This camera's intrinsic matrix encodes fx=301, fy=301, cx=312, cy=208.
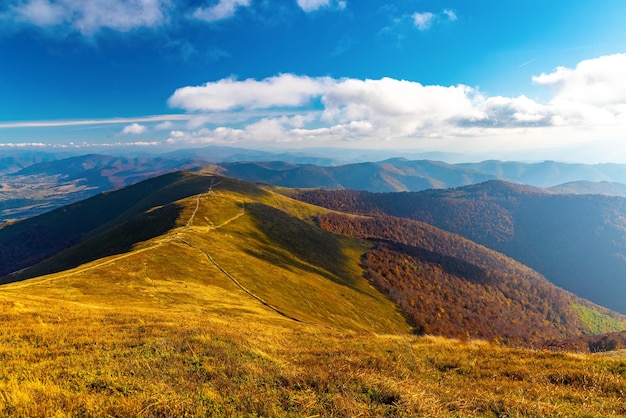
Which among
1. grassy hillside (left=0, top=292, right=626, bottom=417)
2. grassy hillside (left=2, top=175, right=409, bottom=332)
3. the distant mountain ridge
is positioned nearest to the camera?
grassy hillside (left=0, top=292, right=626, bottom=417)

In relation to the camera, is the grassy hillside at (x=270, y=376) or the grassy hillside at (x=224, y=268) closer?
the grassy hillside at (x=270, y=376)

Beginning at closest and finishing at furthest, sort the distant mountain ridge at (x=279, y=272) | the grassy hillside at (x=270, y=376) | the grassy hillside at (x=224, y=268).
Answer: the grassy hillside at (x=270, y=376) → the grassy hillside at (x=224, y=268) → the distant mountain ridge at (x=279, y=272)

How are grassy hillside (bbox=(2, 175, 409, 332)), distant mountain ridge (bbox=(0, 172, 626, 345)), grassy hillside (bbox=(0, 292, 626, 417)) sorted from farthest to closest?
1. distant mountain ridge (bbox=(0, 172, 626, 345))
2. grassy hillside (bbox=(2, 175, 409, 332))
3. grassy hillside (bbox=(0, 292, 626, 417))

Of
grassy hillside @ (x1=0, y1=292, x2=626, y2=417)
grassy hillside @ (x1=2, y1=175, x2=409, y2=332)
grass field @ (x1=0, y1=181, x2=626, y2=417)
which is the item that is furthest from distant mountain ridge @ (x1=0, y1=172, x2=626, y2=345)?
grassy hillside @ (x1=0, y1=292, x2=626, y2=417)

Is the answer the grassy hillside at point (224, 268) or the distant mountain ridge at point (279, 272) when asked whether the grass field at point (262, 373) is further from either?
the distant mountain ridge at point (279, 272)

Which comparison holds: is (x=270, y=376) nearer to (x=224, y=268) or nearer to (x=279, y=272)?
(x=224, y=268)

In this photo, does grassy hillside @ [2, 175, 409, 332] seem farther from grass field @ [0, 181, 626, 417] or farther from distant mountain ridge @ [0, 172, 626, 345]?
grass field @ [0, 181, 626, 417]

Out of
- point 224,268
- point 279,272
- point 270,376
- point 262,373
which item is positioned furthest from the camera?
point 279,272

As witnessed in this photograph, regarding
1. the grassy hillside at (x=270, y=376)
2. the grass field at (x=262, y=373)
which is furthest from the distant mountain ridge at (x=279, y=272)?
the grassy hillside at (x=270, y=376)

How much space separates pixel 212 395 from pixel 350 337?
56.6 ft

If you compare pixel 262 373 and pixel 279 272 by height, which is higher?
pixel 262 373

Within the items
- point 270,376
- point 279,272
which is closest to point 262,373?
point 270,376

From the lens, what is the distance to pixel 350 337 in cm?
2689

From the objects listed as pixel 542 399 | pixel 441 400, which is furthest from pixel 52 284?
pixel 542 399
